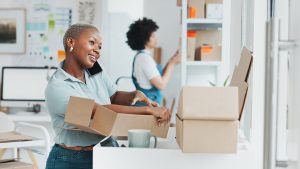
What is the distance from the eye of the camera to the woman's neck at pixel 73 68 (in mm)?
2225

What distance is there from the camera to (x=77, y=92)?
2127 mm

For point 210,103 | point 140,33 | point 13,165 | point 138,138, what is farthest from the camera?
point 140,33

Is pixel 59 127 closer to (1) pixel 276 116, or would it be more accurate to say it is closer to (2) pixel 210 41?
(1) pixel 276 116

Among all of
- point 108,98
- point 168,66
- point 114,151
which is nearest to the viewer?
point 114,151

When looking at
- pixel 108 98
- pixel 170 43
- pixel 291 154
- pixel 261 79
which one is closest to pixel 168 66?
pixel 170 43

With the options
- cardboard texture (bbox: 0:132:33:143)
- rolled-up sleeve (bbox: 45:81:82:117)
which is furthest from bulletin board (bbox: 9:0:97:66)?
rolled-up sleeve (bbox: 45:81:82:117)

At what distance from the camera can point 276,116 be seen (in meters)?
1.12

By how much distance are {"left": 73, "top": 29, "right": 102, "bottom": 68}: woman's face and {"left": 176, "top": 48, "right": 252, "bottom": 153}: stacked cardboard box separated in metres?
0.78

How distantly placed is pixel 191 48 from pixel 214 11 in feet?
1.05

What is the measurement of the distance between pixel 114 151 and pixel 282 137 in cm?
62

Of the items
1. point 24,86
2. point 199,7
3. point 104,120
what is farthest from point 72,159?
point 24,86

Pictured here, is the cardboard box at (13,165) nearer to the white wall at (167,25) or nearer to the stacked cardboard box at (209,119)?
the stacked cardboard box at (209,119)

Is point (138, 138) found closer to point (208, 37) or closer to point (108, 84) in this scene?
point (108, 84)

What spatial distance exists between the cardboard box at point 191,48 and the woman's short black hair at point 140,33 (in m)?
0.85
